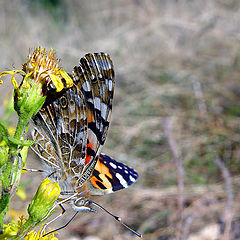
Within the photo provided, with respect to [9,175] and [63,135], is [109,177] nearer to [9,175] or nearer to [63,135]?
[63,135]

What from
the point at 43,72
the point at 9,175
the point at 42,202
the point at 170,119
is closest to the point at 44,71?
the point at 43,72

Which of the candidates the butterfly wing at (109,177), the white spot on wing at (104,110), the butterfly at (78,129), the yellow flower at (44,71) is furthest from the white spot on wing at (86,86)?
the butterfly wing at (109,177)

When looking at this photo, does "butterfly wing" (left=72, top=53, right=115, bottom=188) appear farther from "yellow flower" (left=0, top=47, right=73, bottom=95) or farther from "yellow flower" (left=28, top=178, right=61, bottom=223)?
"yellow flower" (left=28, top=178, right=61, bottom=223)

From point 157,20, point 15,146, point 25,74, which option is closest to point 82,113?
point 25,74

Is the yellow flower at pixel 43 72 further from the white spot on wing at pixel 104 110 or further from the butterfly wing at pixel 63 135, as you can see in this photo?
the white spot on wing at pixel 104 110

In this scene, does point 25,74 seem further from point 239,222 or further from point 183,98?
point 183,98

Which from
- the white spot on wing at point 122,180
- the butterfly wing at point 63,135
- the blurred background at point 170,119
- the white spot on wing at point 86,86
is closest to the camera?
the butterfly wing at point 63,135

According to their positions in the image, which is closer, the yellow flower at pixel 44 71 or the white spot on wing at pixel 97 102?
the yellow flower at pixel 44 71
